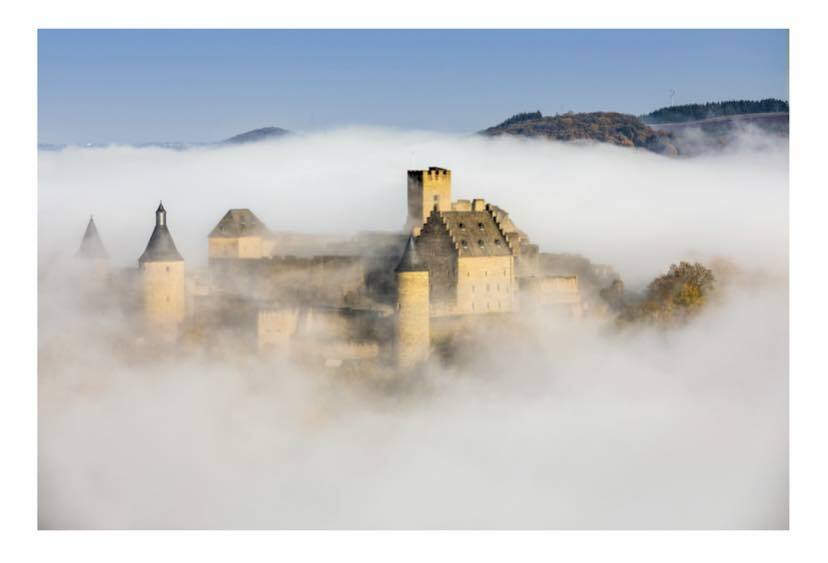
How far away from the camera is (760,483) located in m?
45.5

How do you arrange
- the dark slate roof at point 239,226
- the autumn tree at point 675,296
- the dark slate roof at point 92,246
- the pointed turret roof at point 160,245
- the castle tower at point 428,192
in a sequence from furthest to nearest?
the dark slate roof at point 239,226 → the autumn tree at point 675,296 → the dark slate roof at point 92,246 → the castle tower at point 428,192 → the pointed turret roof at point 160,245

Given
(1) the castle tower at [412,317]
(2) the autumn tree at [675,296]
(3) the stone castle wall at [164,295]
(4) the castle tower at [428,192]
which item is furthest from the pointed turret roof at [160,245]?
(2) the autumn tree at [675,296]

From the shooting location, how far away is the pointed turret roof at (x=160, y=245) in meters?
50.2

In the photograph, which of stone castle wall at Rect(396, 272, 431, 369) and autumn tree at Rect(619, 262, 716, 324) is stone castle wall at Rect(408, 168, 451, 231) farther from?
autumn tree at Rect(619, 262, 716, 324)

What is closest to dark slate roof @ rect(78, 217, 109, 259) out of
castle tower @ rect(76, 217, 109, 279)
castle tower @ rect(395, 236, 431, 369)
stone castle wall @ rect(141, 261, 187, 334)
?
castle tower @ rect(76, 217, 109, 279)

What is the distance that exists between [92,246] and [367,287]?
8.05m

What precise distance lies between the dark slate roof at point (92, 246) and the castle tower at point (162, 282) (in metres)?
2.27

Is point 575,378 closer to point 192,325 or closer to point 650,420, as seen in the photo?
point 650,420

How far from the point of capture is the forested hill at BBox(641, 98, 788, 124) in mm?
49406

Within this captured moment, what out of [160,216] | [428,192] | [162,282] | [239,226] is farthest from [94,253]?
[428,192]

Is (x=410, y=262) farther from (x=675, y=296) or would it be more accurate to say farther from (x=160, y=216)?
(x=675, y=296)

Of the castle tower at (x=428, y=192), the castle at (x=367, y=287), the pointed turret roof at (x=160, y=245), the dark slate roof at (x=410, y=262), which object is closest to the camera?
the dark slate roof at (x=410, y=262)

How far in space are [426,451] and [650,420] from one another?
580cm

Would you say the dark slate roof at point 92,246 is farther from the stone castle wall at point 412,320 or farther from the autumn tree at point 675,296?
the autumn tree at point 675,296
